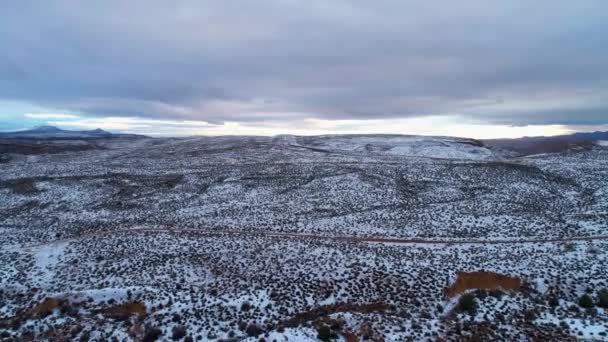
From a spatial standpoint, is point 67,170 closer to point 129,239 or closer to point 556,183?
point 129,239

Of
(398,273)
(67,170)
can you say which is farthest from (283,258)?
(67,170)

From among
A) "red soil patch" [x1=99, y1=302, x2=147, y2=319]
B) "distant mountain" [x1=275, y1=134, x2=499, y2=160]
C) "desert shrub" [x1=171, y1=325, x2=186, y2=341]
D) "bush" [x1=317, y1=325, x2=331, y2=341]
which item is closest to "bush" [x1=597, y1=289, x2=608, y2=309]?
"bush" [x1=317, y1=325, x2=331, y2=341]

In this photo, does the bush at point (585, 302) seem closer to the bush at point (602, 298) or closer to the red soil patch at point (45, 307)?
the bush at point (602, 298)

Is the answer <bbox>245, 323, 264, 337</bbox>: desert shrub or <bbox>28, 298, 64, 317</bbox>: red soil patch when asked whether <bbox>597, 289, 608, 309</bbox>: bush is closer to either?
<bbox>245, 323, 264, 337</bbox>: desert shrub

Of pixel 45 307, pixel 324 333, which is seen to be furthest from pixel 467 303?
pixel 45 307

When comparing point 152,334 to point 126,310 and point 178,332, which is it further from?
point 126,310

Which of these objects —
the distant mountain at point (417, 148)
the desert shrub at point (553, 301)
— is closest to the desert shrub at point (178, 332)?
the desert shrub at point (553, 301)
